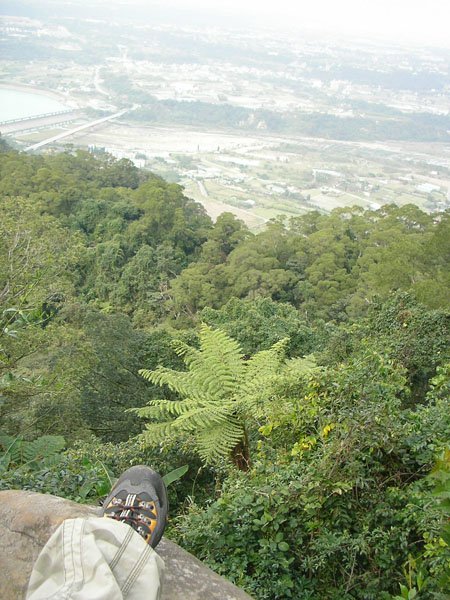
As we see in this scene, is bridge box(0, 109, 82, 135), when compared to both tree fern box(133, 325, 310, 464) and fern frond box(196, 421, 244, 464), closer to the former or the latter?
tree fern box(133, 325, 310, 464)

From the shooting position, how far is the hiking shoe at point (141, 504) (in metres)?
2.08

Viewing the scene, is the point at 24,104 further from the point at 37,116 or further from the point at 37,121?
the point at 37,121

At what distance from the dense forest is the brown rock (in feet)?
1.06

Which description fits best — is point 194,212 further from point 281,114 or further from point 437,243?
point 281,114

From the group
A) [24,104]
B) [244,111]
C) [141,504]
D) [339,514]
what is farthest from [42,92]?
[141,504]

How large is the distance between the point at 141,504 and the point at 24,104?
54063 mm

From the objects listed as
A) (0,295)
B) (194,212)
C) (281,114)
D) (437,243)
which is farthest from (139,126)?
(0,295)

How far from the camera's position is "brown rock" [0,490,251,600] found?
2.04 meters

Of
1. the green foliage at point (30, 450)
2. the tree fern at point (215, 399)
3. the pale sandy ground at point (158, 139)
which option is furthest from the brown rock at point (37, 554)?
the pale sandy ground at point (158, 139)

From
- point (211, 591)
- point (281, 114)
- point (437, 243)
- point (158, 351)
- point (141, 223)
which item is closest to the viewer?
point (211, 591)

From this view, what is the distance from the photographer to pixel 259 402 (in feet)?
14.7

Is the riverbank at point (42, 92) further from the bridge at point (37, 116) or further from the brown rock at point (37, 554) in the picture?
the brown rock at point (37, 554)

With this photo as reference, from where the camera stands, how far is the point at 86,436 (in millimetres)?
6422

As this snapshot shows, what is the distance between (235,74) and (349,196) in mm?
48258
